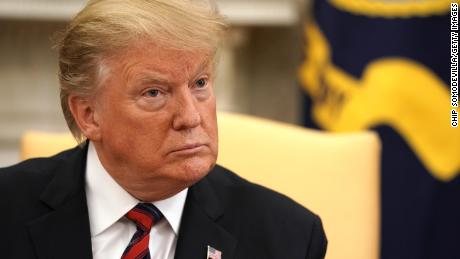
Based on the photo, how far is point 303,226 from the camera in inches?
75.3

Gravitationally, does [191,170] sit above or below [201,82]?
below

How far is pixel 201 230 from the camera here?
1848 mm

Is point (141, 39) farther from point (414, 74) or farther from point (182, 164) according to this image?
point (414, 74)

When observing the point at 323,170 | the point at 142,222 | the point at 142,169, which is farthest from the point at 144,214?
the point at 323,170

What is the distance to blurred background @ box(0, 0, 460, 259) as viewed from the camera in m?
3.18

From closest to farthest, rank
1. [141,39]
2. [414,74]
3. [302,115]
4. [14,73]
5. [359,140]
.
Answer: [141,39], [359,140], [414,74], [302,115], [14,73]

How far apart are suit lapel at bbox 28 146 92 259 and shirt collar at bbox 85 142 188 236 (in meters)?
0.02

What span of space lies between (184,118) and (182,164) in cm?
9

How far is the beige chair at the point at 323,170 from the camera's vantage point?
2.20 metres

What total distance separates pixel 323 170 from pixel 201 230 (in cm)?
49

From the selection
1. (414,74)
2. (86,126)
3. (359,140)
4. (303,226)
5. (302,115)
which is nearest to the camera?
(86,126)

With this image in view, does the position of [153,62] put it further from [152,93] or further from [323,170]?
[323,170]

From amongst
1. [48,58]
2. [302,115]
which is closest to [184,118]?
[302,115]

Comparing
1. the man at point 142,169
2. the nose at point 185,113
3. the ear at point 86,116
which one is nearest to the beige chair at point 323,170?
the man at point 142,169
